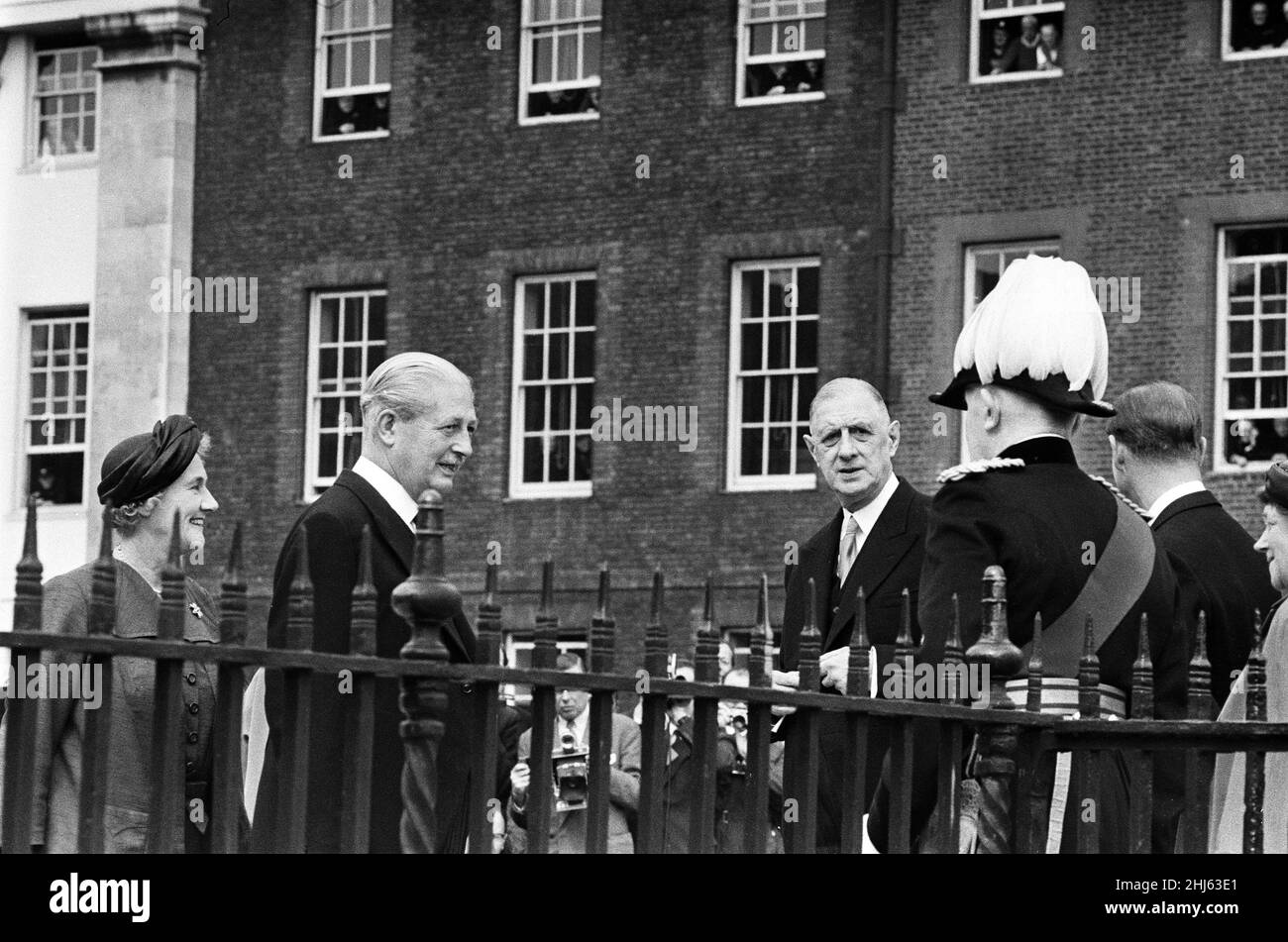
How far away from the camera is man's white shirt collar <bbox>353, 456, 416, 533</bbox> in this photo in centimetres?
655

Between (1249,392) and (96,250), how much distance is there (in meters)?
12.1

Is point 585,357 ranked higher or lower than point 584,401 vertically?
higher

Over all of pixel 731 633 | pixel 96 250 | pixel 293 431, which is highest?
pixel 96 250

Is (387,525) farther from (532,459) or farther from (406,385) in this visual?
(532,459)

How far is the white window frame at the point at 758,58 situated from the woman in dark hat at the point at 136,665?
18308 mm

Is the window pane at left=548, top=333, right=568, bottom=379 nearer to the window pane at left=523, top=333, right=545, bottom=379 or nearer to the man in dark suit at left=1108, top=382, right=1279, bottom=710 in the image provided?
the window pane at left=523, top=333, right=545, bottom=379

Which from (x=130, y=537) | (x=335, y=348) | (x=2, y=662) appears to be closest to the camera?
(x=130, y=537)

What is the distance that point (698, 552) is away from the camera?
25.3 metres

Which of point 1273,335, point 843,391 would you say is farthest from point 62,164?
point 843,391

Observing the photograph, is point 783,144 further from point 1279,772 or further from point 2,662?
point 1279,772

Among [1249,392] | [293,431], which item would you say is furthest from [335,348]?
[1249,392]

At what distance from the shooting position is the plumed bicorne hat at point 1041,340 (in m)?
6.16

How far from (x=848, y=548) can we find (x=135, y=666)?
228 cm

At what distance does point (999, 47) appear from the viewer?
79.8 ft
